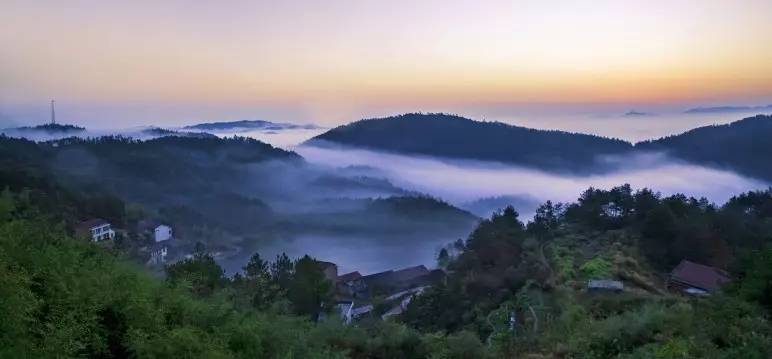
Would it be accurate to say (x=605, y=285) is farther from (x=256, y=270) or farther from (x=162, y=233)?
(x=162, y=233)

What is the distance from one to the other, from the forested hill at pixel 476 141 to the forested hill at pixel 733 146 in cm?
867

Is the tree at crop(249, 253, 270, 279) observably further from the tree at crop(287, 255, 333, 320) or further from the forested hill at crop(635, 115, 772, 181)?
the forested hill at crop(635, 115, 772, 181)

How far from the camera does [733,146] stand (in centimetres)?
5284

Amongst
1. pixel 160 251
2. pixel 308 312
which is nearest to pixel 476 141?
pixel 160 251

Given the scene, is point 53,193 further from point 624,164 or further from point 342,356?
point 624,164

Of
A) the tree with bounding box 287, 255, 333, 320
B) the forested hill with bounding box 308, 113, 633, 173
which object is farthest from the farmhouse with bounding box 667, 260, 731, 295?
the forested hill with bounding box 308, 113, 633, 173

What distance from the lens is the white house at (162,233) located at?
3476 centimetres

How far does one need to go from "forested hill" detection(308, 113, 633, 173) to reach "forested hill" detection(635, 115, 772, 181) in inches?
341

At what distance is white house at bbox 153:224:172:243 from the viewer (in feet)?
114

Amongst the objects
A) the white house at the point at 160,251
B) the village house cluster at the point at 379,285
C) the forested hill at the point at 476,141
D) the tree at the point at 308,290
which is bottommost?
the village house cluster at the point at 379,285

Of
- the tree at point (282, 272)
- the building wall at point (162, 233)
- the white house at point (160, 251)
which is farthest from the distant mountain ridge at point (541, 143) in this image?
the white house at point (160, 251)

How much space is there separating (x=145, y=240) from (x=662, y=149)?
56.4m

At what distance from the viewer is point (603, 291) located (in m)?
14.2

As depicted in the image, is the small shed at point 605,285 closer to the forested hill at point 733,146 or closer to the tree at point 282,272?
the tree at point 282,272
